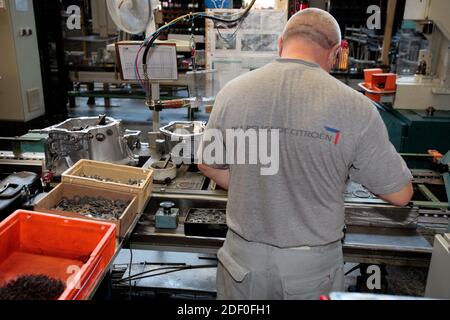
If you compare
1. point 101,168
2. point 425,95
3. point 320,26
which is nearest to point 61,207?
point 101,168

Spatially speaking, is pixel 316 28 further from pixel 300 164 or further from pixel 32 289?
pixel 32 289

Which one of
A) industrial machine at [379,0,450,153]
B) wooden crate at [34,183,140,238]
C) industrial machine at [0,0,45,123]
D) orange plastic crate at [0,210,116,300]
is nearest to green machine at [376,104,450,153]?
industrial machine at [379,0,450,153]

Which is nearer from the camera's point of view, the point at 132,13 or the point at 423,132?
the point at 132,13

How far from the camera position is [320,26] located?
1029 millimetres

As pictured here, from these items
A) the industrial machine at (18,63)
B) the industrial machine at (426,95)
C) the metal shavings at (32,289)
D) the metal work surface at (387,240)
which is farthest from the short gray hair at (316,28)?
the industrial machine at (18,63)

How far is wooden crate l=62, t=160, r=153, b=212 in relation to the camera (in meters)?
1.48

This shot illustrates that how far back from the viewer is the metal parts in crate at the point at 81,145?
5.52 feet

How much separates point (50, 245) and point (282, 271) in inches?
27.6

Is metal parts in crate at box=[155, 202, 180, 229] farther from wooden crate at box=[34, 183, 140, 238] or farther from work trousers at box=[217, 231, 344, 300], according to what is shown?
work trousers at box=[217, 231, 344, 300]

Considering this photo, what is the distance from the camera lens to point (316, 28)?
103cm

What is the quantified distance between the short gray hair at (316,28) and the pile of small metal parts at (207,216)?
2.18ft

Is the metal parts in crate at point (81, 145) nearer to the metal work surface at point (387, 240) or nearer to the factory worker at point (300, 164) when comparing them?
the factory worker at point (300, 164)

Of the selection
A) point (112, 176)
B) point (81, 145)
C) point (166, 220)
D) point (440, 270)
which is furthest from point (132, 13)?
point (440, 270)

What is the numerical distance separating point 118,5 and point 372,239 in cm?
144
